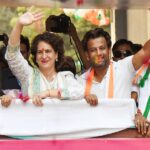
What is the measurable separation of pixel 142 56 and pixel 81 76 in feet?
1.80

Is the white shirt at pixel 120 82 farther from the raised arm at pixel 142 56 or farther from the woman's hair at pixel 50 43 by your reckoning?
the woman's hair at pixel 50 43

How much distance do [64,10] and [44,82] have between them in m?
2.66

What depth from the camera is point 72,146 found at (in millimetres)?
3965

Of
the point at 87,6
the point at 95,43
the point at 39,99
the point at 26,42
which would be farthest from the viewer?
the point at 87,6

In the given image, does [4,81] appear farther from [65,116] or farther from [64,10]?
[64,10]

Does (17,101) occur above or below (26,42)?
below

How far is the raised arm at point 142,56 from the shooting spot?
418 centimetres

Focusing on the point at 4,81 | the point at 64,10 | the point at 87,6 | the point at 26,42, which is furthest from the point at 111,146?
the point at 64,10

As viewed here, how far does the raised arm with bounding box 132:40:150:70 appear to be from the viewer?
4.18 m

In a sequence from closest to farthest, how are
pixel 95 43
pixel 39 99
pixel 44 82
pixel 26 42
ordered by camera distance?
pixel 39 99, pixel 44 82, pixel 95 43, pixel 26 42

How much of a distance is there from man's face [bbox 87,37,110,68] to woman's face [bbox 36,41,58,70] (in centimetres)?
31

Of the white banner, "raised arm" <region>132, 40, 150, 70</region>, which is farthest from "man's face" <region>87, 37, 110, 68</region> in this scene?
the white banner

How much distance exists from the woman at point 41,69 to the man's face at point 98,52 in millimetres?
245

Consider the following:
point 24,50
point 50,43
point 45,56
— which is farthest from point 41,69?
point 24,50
